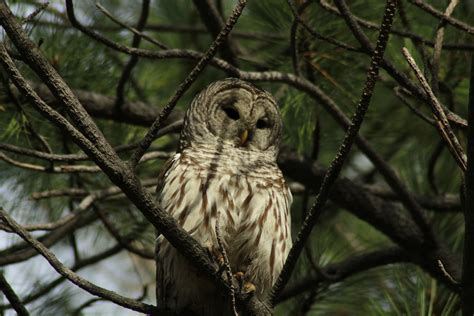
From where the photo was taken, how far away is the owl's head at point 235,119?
3818 mm

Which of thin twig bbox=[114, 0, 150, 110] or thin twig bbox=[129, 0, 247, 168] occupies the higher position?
thin twig bbox=[114, 0, 150, 110]

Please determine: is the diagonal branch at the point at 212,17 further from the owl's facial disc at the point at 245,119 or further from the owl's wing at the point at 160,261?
the owl's wing at the point at 160,261

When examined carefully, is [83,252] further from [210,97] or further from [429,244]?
[429,244]

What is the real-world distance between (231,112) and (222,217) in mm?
839

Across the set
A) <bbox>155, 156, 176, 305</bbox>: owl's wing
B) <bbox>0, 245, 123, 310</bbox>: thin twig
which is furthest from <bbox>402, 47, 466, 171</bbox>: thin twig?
<bbox>0, 245, 123, 310</bbox>: thin twig

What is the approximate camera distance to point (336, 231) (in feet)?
17.9

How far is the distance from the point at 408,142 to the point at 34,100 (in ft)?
12.5

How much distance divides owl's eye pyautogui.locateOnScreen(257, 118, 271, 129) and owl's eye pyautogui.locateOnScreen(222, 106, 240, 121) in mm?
107

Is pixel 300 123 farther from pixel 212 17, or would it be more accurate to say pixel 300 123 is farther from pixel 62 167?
pixel 62 167

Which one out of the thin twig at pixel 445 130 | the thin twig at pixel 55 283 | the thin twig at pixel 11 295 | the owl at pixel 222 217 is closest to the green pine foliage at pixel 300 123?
the thin twig at pixel 55 283

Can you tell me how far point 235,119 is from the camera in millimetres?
3877

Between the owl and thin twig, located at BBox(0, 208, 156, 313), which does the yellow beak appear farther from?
thin twig, located at BBox(0, 208, 156, 313)

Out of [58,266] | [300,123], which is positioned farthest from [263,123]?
[58,266]

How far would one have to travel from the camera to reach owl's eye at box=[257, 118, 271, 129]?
12.7 ft
